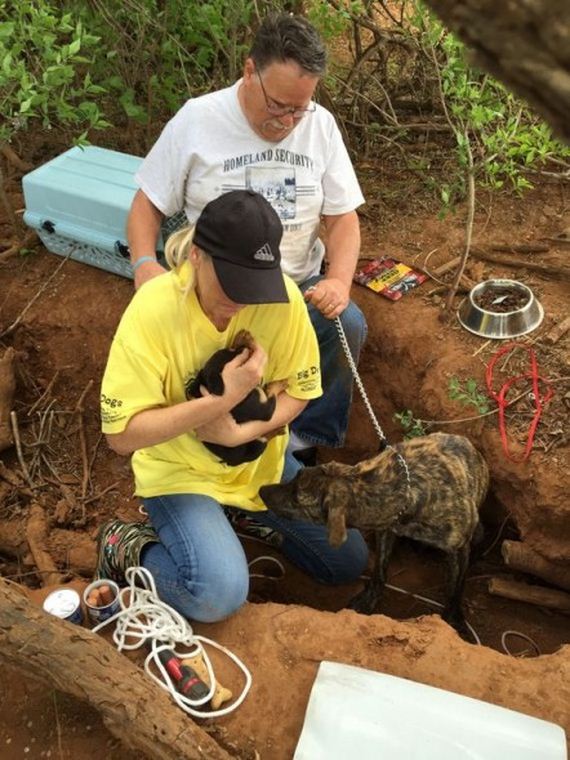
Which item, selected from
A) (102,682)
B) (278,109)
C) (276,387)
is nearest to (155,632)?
(102,682)

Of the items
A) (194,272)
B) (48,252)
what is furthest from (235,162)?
(48,252)

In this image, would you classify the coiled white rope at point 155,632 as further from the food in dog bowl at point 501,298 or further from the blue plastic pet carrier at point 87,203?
the food in dog bowl at point 501,298

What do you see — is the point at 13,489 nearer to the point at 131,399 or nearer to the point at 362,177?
the point at 131,399

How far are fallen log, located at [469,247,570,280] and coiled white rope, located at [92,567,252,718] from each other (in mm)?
3196

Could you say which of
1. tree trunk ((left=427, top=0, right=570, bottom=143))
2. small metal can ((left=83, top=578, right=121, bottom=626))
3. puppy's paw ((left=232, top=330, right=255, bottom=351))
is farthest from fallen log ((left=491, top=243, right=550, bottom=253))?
tree trunk ((left=427, top=0, right=570, bottom=143))

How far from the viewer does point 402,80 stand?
248 inches

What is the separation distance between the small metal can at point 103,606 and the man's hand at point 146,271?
1.48m

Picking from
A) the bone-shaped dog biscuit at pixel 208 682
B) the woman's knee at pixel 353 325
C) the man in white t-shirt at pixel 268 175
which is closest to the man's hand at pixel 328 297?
the man in white t-shirt at pixel 268 175

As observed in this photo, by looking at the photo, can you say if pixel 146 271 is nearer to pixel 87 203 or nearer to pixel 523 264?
pixel 87 203

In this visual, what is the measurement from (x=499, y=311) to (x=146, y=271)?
2.20 meters

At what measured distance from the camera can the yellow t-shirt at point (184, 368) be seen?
9.84ft

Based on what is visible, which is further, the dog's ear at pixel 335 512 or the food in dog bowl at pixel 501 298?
the food in dog bowl at pixel 501 298

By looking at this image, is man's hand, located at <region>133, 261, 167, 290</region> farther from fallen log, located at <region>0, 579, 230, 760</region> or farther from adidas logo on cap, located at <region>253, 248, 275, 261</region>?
fallen log, located at <region>0, 579, 230, 760</region>

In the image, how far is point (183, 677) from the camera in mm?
3033
